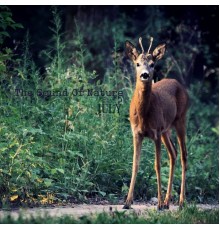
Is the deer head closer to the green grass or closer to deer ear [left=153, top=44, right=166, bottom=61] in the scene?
deer ear [left=153, top=44, right=166, bottom=61]

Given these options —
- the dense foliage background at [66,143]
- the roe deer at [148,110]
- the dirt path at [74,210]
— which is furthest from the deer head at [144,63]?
the dirt path at [74,210]

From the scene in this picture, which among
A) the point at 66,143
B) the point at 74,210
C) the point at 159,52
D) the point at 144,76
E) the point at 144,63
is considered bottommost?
the point at 74,210

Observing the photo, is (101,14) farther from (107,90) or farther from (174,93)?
(174,93)

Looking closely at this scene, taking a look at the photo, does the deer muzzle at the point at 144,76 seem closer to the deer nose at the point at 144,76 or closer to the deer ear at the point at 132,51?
the deer nose at the point at 144,76

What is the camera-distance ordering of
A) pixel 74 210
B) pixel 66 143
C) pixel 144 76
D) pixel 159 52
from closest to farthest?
pixel 74 210 < pixel 144 76 < pixel 159 52 < pixel 66 143

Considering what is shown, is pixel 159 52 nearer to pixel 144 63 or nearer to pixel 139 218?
pixel 144 63

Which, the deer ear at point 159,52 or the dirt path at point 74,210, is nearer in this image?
the dirt path at point 74,210

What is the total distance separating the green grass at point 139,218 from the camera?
26.6 feet

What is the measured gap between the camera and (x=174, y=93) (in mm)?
10820

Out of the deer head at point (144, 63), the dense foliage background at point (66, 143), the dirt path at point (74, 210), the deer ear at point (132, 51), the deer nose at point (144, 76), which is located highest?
the deer ear at point (132, 51)

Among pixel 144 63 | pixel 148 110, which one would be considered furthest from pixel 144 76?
pixel 148 110

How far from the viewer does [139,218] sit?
8.69 meters

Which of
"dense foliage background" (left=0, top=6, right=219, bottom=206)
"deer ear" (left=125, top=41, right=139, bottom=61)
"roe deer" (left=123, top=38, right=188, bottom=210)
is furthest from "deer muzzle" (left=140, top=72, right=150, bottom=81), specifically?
"dense foliage background" (left=0, top=6, right=219, bottom=206)

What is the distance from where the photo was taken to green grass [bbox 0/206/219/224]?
8094 millimetres
